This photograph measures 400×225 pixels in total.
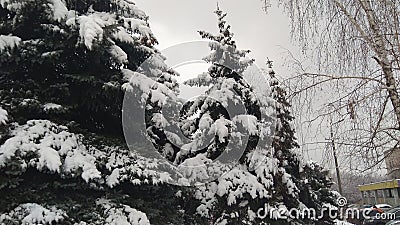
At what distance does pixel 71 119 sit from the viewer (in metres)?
4.70

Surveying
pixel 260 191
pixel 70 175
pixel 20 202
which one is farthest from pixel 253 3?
pixel 260 191

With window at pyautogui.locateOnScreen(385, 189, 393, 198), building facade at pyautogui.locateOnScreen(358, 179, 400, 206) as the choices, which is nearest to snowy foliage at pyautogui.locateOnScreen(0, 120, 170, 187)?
building facade at pyautogui.locateOnScreen(358, 179, 400, 206)

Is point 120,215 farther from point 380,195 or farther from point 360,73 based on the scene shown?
point 380,195

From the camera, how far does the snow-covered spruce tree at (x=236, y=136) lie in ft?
21.5

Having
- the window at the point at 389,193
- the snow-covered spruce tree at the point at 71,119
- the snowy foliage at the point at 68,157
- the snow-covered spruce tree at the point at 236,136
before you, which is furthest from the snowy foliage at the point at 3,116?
the window at the point at 389,193

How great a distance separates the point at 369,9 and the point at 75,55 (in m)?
3.67

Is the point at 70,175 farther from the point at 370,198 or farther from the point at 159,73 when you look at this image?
the point at 370,198

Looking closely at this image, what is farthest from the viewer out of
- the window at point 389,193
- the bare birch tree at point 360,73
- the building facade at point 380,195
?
the window at point 389,193

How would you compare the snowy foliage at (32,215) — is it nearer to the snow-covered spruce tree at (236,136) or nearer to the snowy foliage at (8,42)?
the snowy foliage at (8,42)

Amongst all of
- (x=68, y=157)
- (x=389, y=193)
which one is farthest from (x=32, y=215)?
(x=389, y=193)

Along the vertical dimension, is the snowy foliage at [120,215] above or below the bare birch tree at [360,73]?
below

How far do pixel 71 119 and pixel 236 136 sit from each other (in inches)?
127

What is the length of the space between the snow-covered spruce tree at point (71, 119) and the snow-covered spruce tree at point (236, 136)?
4.58 ft

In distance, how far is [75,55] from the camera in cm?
480
